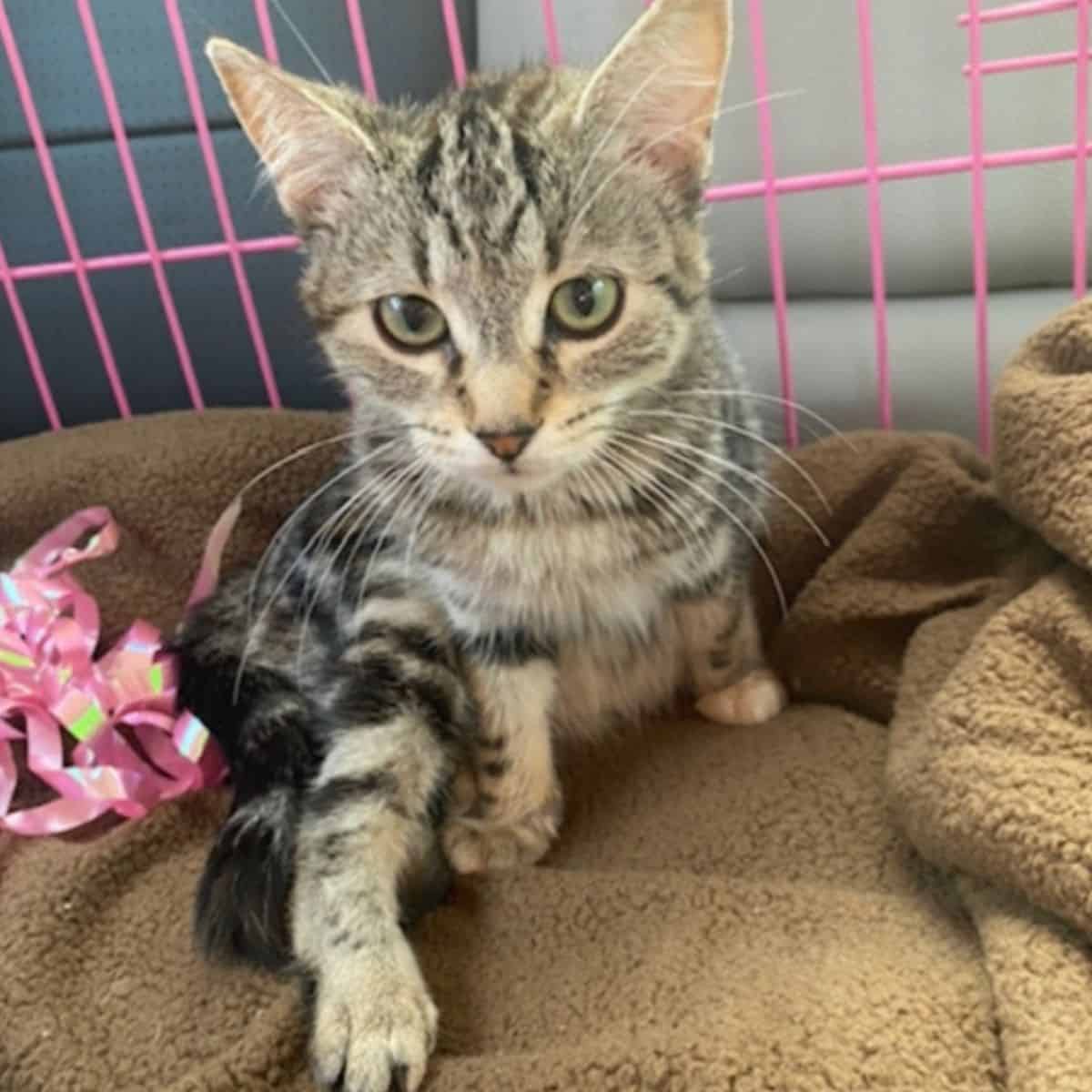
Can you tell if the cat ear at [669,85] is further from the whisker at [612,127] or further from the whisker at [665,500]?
the whisker at [665,500]

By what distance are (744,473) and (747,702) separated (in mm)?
218

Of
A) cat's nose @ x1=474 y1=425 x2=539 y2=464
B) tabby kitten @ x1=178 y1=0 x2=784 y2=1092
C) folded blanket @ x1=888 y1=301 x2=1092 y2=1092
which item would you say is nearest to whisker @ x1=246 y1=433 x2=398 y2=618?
tabby kitten @ x1=178 y1=0 x2=784 y2=1092

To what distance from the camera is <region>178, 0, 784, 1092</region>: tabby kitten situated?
1010 mm

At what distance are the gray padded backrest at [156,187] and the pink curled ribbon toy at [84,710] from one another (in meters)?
0.38

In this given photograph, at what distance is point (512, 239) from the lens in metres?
1.03

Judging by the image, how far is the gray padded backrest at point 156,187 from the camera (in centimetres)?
160

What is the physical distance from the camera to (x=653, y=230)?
3.53 ft

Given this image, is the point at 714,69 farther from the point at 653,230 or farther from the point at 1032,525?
the point at 1032,525

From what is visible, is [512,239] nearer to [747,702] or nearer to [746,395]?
[746,395]

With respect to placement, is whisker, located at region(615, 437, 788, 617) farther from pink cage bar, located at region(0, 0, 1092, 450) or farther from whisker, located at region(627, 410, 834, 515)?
pink cage bar, located at region(0, 0, 1092, 450)

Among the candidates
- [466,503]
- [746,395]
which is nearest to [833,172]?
[746,395]

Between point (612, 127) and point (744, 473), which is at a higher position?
point (612, 127)

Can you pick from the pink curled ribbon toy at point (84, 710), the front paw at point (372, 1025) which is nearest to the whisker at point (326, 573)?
the pink curled ribbon toy at point (84, 710)

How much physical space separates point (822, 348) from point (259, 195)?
65 centimetres
